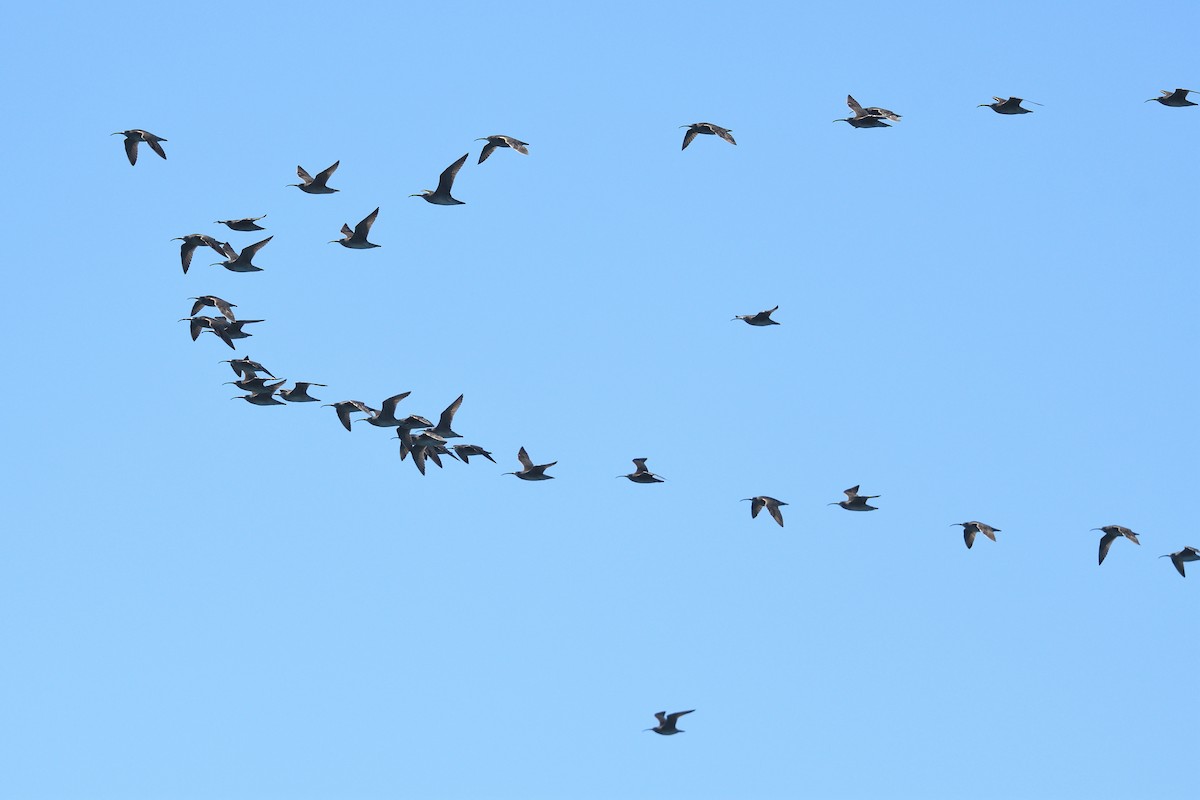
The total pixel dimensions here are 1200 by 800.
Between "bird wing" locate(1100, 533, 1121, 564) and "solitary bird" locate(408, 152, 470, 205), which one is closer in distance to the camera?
"solitary bird" locate(408, 152, 470, 205)

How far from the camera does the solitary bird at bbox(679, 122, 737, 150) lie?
69375mm

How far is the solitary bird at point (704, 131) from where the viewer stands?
6938cm

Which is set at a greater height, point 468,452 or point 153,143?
point 153,143

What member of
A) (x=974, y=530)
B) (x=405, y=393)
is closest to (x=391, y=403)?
(x=405, y=393)

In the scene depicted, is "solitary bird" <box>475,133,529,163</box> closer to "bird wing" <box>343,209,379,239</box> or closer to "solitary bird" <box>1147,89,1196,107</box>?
"bird wing" <box>343,209,379,239</box>

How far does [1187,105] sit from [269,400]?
31897 millimetres

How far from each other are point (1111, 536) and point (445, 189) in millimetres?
25971

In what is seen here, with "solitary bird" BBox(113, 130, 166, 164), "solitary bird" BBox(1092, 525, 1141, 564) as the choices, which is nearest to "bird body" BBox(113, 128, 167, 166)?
"solitary bird" BBox(113, 130, 166, 164)

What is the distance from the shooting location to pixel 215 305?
71312 mm

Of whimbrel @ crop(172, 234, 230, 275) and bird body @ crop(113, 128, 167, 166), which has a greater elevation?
bird body @ crop(113, 128, 167, 166)

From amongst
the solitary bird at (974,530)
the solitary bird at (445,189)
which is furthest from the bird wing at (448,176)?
the solitary bird at (974,530)

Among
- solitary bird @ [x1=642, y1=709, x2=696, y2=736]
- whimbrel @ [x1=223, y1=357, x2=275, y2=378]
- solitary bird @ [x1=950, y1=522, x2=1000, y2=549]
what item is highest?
whimbrel @ [x1=223, y1=357, x2=275, y2=378]

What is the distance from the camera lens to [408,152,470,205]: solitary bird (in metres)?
67.4

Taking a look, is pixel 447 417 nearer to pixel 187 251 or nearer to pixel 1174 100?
pixel 187 251
